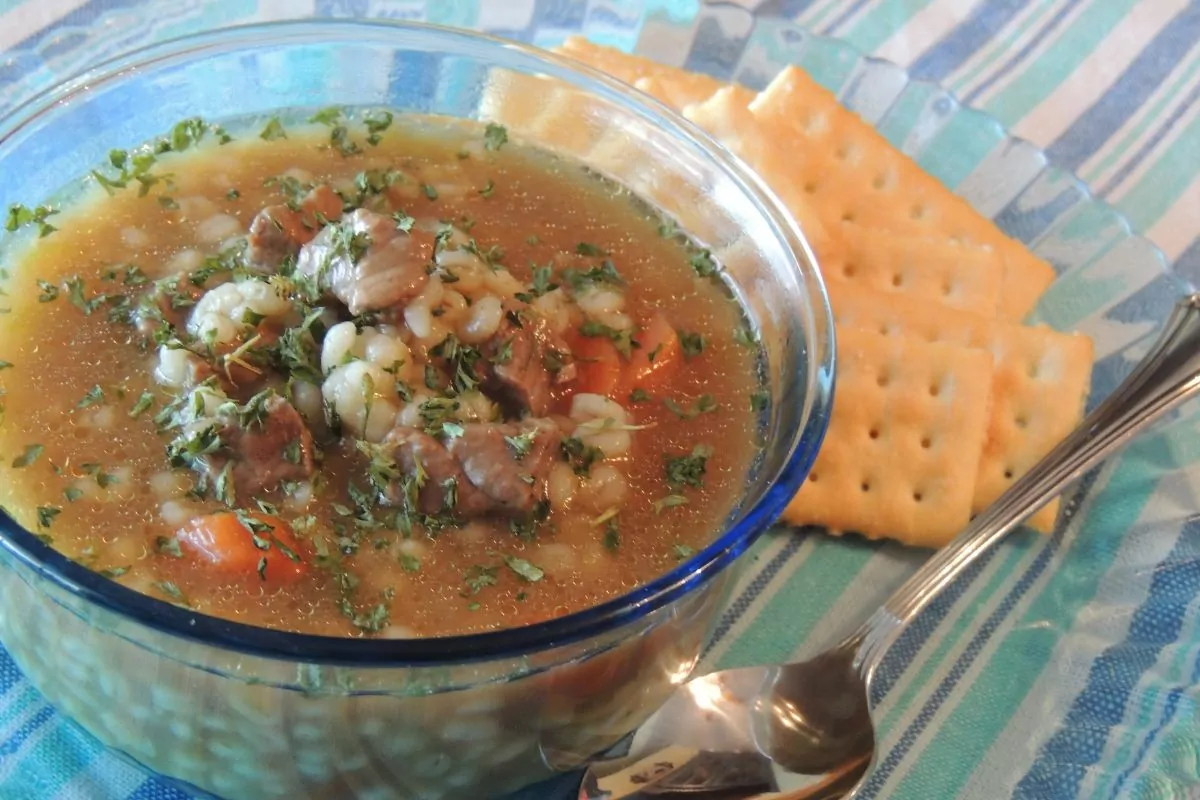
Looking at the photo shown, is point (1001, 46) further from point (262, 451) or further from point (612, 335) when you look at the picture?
point (262, 451)

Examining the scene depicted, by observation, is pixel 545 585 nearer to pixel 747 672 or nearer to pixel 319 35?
pixel 747 672

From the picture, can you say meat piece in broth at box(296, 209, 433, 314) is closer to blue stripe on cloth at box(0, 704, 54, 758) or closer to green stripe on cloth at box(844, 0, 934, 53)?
blue stripe on cloth at box(0, 704, 54, 758)

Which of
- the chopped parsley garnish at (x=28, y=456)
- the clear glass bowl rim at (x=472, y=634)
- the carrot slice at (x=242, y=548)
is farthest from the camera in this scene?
the chopped parsley garnish at (x=28, y=456)

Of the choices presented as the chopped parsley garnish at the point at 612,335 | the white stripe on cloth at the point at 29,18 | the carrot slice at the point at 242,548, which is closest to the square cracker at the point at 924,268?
the chopped parsley garnish at the point at 612,335

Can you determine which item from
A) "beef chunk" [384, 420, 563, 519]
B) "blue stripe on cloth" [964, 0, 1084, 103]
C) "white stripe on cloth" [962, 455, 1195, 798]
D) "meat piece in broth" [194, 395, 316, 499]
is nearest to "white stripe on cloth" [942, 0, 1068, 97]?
"blue stripe on cloth" [964, 0, 1084, 103]

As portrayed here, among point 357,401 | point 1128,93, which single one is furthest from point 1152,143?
point 357,401

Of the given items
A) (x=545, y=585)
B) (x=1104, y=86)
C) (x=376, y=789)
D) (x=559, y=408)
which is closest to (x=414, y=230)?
(x=559, y=408)

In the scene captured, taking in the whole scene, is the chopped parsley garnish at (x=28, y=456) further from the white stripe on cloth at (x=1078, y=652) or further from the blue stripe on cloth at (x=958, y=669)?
the white stripe on cloth at (x=1078, y=652)
